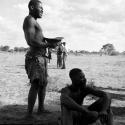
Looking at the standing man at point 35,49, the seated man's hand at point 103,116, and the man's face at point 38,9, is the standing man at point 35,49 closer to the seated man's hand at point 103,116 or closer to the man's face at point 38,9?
the man's face at point 38,9

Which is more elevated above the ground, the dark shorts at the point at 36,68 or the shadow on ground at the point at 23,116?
the dark shorts at the point at 36,68

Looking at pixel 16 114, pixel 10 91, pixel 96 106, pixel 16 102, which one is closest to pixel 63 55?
pixel 10 91

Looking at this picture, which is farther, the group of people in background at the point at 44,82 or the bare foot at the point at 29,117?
the bare foot at the point at 29,117

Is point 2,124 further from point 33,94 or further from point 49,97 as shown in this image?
point 49,97

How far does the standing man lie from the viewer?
639cm

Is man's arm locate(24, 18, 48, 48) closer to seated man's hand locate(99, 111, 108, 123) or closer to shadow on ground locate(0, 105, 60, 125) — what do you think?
shadow on ground locate(0, 105, 60, 125)

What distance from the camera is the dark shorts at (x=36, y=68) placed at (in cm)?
643

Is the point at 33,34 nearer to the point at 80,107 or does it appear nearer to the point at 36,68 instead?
the point at 36,68

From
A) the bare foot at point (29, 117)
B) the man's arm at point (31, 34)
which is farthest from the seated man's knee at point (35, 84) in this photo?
the man's arm at point (31, 34)

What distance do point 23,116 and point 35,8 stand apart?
182 centimetres

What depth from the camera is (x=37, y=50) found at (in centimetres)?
656

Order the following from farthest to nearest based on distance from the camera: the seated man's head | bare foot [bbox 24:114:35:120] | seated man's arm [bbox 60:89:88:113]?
bare foot [bbox 24:114:35:120] < the seated man's head < seated man's arm [bbox 60:89:88:113]

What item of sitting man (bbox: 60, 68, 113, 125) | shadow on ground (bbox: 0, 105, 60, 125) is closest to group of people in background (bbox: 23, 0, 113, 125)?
sitting man (bbox: 60, 68, 113, 125)

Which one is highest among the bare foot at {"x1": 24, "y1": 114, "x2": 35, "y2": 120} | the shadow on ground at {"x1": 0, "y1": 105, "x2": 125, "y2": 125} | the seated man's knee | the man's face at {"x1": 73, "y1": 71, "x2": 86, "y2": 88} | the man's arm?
the man's arm
